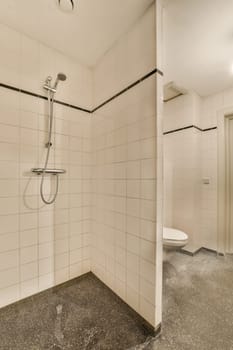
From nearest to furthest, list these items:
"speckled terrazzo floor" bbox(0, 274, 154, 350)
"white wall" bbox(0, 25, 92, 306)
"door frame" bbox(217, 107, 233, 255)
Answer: "speckled terrazzo floor" bbox(0, 274, 154, 350) < "white wall" bbox(0, 25, 92, 306) < "door frame" bbox(217, 107, 233, 255)

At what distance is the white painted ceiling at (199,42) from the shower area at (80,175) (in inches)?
9.3

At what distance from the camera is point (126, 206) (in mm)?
1430

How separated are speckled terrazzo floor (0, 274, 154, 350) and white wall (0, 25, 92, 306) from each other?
16cm

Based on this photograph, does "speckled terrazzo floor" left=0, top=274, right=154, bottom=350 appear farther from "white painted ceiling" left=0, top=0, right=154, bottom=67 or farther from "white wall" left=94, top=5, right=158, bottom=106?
"white painted ceiling" left=0, top=0, right=154, bottom=67

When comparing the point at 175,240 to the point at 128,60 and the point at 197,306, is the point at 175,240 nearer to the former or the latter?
the point at 197,306

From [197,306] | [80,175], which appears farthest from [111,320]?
[80,175]

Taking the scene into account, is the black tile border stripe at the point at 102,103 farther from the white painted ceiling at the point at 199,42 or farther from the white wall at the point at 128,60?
the white painted ceiling at the point at 199,42

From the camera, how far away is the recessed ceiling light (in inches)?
47.1

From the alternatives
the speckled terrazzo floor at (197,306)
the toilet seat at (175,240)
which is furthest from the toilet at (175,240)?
the speckled terrazzo floor at (197,306)

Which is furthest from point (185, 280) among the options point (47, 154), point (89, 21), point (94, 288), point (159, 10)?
point (89, 21)

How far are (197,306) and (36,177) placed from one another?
181cm

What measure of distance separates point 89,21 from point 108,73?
1.37 ft

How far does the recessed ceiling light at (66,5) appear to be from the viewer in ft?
3.93

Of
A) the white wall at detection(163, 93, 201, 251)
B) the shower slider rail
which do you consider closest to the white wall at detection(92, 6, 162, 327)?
the shower slider rail
